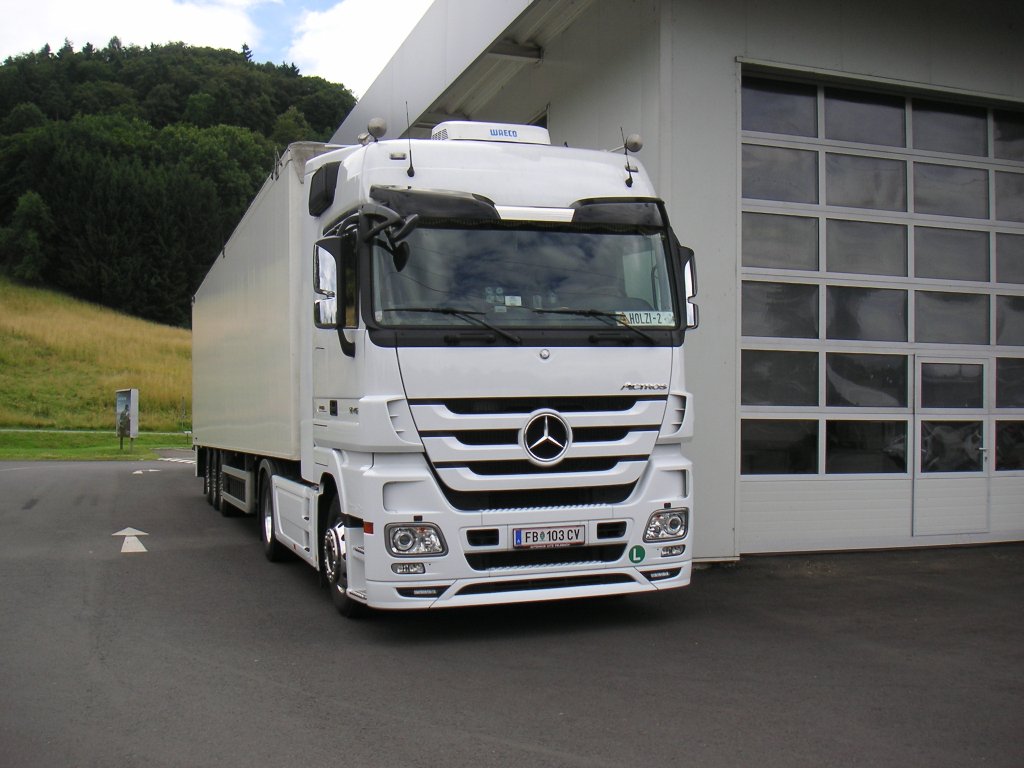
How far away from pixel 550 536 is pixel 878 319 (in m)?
5.46

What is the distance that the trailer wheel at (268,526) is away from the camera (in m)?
10.2

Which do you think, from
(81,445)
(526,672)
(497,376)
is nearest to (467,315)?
(497,376)

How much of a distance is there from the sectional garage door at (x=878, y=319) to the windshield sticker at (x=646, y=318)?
2902 millimetres

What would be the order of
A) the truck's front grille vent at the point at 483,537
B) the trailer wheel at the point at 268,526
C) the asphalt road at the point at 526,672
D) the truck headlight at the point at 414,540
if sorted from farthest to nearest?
the trailer wheel at the point at 268,526
the truck's front grille vent at the point at 483,537
the truck headlight at the point at 414,540
the asphalt road at the point at 526,672

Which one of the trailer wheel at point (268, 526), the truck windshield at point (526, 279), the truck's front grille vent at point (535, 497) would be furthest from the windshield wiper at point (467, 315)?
the trailer wheel at point (268, 526)

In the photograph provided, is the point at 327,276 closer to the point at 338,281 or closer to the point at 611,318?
the point at 338,281

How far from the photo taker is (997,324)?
11.2 metres

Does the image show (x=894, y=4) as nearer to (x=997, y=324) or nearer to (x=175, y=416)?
(x=997, y=324)

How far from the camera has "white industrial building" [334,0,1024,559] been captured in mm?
9539

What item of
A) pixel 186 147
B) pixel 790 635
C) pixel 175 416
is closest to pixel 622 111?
pixel 790 635

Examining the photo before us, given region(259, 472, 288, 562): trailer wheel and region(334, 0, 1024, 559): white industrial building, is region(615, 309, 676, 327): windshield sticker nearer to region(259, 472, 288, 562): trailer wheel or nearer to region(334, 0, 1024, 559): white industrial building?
region(334, 0, 1024, 559): white industrial building

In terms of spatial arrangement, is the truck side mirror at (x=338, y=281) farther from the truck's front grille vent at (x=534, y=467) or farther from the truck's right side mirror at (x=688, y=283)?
the truck's right side mirror at (x=688, y=283)

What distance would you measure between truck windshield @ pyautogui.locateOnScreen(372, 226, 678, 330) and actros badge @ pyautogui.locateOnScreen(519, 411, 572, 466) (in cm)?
62

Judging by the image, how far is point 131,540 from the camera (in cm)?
1191
